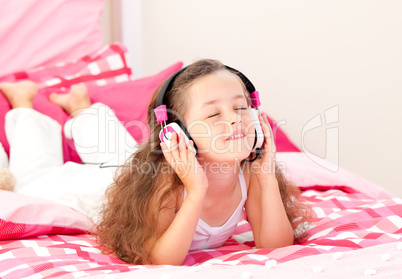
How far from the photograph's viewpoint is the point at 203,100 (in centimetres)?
108

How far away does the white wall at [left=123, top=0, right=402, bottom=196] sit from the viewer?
6.14ft

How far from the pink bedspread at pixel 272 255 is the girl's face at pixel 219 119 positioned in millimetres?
214

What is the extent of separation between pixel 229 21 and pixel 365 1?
0.59 meters

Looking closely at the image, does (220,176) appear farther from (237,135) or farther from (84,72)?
(84,72)

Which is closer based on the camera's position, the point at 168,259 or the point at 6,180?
the point at 168,259

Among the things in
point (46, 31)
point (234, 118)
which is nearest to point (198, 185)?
point (234, 118)

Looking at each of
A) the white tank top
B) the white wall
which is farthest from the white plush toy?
the white wall

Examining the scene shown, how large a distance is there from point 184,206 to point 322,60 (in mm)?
1170

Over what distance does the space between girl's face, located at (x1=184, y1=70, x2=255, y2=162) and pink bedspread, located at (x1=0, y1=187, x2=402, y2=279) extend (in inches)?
8.4

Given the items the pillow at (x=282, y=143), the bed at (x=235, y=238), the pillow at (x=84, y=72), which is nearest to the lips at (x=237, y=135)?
the bed at (x=235, y=238)

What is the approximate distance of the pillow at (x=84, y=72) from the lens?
6.59ft

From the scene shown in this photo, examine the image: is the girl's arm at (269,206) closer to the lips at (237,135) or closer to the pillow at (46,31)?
the lips at (237,135)

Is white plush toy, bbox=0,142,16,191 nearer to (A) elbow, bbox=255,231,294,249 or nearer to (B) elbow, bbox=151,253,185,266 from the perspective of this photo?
(B) elbow, bbox=151,253,185,266

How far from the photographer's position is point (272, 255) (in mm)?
1024
